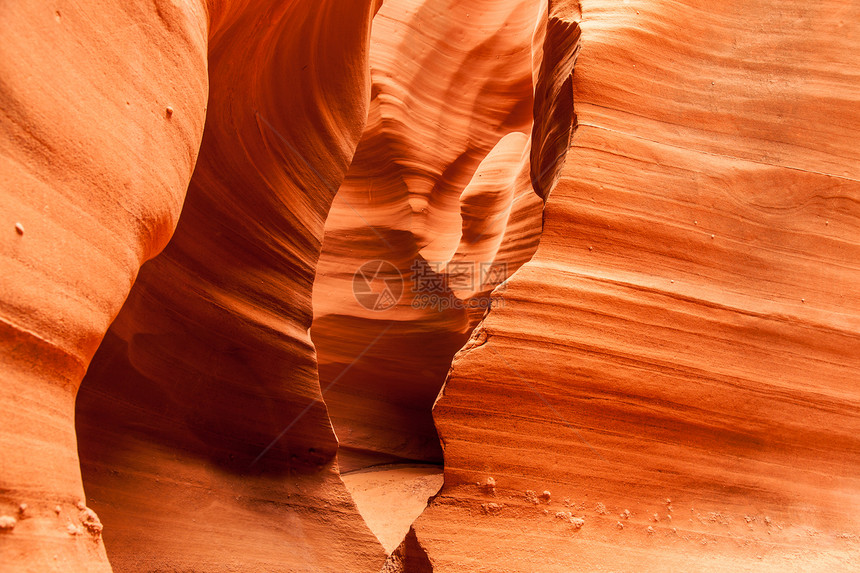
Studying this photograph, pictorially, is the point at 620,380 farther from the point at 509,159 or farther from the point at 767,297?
the point at 509,159

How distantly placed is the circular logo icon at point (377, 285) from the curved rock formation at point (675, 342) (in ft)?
12.5

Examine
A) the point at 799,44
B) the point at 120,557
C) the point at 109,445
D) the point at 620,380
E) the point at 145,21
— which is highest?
the point at 145,21

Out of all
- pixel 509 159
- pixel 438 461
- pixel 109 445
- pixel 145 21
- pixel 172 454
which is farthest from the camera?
pixel 438 461

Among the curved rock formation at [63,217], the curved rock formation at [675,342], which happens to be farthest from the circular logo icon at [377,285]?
the curved rock formation at [63,217]

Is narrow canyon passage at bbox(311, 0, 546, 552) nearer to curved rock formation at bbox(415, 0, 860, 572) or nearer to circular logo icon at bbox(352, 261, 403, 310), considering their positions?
circular logo icon at bbox(352, 261, 403, 310)

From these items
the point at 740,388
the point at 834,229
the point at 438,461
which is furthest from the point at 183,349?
the point at 438,461

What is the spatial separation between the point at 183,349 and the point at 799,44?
3335 mm

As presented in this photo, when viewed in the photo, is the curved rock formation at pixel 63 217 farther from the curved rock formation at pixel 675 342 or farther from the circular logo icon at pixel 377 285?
the circular logo icon at pixel 377 285

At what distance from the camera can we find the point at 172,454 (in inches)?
128

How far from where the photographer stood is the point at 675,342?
2.38 meters

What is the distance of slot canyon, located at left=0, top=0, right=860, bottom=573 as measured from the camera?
1365 mm

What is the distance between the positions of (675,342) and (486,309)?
0.80 meters

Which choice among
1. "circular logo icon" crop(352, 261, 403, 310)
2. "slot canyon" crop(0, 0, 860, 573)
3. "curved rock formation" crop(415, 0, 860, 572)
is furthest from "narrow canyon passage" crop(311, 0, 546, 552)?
"curved rock formation" crop(415, 0, 860, 572)

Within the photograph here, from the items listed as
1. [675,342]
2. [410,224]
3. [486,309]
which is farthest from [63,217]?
[410,224]
